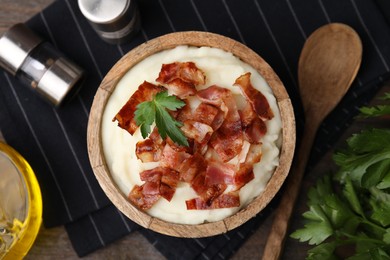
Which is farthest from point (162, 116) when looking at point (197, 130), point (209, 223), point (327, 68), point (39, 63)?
point (327, 68)

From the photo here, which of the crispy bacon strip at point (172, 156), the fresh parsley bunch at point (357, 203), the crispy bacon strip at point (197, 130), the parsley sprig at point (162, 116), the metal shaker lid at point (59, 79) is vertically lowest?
the fresh parsley bunch at point (357, 203)

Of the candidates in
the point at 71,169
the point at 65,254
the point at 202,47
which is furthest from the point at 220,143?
the point at 65,254

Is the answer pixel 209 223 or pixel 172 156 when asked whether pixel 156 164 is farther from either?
pixel 209 223

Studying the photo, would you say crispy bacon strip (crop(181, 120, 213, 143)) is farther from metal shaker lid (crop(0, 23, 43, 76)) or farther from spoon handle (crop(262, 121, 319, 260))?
metal shaker lid (crop(0, 23, 43, 76))

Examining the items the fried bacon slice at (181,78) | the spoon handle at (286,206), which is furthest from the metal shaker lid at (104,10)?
the spoon handle at (286,206)

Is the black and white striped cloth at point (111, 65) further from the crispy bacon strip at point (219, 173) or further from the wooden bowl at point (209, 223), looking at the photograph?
the crispy bacon strip at point (219, 173)

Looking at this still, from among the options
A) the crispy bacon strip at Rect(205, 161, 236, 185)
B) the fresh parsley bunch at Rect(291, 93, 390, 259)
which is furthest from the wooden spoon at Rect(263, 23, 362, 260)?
the crispy bacon strip at Rect(205, 161, 236, 185)
